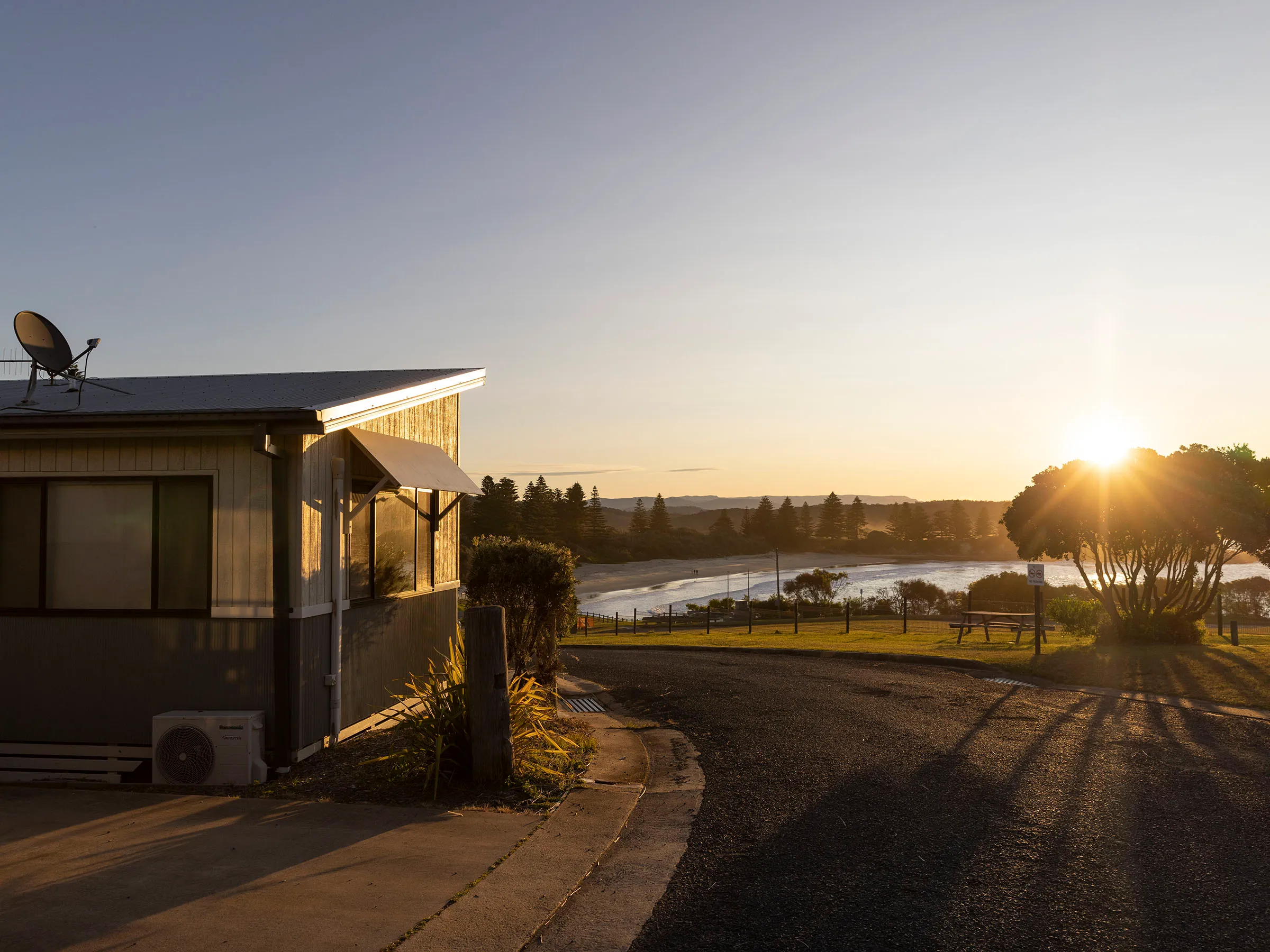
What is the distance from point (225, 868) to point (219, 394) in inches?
191

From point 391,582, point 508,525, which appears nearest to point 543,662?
point 391,582

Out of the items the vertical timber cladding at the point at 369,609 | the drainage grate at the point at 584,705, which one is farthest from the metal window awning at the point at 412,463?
the drainage grate at the point at 584,705

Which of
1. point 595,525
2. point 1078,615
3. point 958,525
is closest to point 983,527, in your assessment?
point 958,525

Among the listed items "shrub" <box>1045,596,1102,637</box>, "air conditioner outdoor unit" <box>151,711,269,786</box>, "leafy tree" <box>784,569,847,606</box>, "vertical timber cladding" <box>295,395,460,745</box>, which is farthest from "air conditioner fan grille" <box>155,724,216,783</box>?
"leafy tree" <box>784,569,847,606</box>

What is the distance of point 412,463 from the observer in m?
8.59

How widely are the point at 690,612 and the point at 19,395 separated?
36.0 metres

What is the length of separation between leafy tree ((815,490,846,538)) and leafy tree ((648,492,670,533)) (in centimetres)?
2455

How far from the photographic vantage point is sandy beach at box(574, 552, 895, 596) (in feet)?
269

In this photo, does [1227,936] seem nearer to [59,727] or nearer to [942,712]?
[942,712]

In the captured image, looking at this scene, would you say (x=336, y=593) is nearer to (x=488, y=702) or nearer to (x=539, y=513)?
(x=488, y=702)

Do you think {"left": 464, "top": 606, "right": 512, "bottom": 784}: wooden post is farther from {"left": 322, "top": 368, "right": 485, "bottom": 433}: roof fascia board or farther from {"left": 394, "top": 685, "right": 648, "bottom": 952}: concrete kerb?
{"left": 322, "top": 368, "right": 485, "bottom": 433}: roof fascia board

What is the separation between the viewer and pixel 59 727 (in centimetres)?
728

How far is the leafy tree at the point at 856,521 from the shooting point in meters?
127

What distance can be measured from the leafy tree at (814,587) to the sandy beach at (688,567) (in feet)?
69.6
